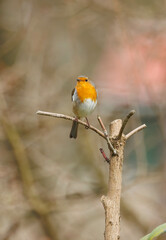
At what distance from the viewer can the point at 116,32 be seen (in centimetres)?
552

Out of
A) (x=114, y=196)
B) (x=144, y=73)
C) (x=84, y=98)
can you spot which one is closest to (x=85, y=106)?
(x=84, y=98)

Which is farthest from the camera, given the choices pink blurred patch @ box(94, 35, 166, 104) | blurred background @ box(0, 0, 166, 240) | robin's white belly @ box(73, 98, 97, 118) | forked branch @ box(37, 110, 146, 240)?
pink blurred patch @ box(94, 35, 166, 104)

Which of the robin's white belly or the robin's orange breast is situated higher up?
the robin's orange breast

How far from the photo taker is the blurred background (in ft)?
14.6

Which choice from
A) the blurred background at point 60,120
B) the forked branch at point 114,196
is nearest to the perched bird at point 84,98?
the forked branch at point 114,196

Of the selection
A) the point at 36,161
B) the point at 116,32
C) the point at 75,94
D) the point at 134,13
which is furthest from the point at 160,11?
the point at 75,94

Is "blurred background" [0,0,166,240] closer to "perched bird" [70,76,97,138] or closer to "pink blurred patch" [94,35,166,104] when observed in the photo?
"pink blurred patch" [94,35,166,104]

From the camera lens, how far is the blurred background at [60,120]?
4.46 m

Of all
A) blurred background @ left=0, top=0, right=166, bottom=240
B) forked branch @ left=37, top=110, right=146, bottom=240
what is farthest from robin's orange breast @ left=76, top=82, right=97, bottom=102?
blurred background @ left=0, top=0, right=166, bottom=240

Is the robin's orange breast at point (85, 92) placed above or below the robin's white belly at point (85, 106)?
above

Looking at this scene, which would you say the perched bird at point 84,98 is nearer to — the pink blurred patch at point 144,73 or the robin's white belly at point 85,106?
the robin's white belly at point 85,106

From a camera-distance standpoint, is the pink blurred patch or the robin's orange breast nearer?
the robin's orange breast

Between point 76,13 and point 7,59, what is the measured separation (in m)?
1.08

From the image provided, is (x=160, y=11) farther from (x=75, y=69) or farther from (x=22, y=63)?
(x=22, y=63)
